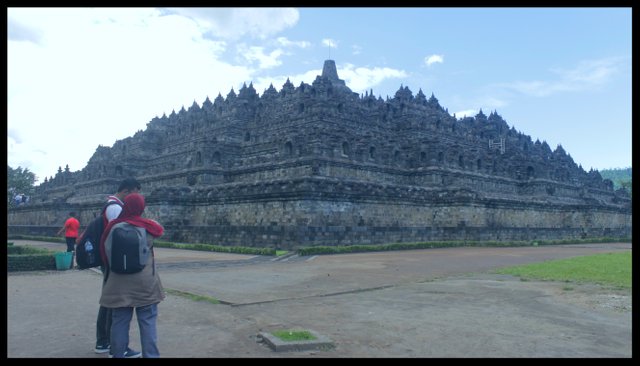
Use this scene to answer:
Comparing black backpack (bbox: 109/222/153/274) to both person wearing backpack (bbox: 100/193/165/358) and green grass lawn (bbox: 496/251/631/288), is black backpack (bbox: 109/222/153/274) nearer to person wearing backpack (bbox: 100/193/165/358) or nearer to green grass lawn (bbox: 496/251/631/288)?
person wearing backpack (bbox: 100/193/165/358)

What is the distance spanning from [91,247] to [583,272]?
516 inches

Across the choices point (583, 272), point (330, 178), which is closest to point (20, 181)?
point (330, 178)

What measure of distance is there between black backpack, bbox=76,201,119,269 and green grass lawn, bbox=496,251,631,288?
11.2 meters

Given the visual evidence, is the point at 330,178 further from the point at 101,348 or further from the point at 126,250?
the point at 126,250

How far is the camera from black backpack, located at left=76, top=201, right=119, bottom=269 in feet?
21.2

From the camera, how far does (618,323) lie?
804 cm

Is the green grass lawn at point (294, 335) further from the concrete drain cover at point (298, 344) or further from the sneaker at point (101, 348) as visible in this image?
the sneaker at point (101, 348)

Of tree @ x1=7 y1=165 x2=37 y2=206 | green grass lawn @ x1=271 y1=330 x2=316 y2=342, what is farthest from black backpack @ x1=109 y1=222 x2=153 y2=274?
tree @ x1=7 y1=165 x2=37 y2=206

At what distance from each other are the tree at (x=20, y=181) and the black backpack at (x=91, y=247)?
72.0m

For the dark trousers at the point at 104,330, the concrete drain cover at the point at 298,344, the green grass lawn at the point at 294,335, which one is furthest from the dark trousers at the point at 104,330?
the green grass lawn at the point at 294,335

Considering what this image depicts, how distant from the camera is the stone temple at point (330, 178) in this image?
26.6 meters

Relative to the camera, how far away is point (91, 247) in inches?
257
